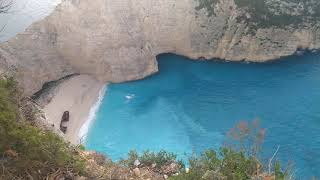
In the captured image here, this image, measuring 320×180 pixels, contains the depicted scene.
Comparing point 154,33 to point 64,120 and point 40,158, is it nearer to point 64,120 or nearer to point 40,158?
point 64,120

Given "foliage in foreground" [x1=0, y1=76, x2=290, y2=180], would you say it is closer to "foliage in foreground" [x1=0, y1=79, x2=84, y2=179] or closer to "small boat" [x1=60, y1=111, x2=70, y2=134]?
"foliage in foreground" [x1=0, y1=79, x2=84, y2=179]

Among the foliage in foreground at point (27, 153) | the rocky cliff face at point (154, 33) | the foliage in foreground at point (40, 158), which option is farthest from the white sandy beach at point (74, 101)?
the foliage in foreground at point (27, 153)

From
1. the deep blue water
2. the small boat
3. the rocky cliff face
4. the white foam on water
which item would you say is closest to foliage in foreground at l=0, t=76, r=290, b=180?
the deep blue water

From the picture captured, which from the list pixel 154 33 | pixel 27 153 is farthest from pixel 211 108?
pixel 27 153

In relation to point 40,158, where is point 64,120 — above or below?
below

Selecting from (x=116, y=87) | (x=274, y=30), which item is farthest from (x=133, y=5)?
(x=274, y=30)

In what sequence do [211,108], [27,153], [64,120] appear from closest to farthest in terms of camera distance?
[27,153]
[64,120]
[211,108]
